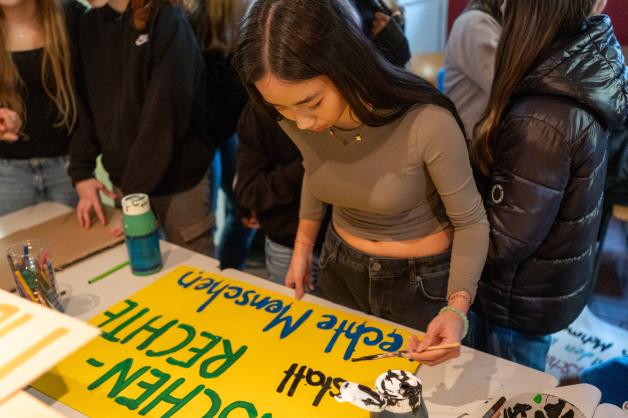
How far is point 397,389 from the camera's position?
2.26ft

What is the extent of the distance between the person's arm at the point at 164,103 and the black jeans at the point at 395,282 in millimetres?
563

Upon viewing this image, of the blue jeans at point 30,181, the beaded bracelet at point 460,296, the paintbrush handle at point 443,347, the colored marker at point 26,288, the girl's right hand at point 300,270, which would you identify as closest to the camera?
the paintbrush handle at point 443,347

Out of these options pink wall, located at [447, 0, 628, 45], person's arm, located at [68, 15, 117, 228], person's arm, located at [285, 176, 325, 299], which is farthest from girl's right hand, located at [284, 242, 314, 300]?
pink wall, located at [447, 0, 628, 45]

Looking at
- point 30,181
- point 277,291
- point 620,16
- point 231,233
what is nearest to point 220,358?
point 277,291

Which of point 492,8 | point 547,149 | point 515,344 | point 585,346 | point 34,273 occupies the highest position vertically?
point 492,8

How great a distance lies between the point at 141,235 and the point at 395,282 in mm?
562

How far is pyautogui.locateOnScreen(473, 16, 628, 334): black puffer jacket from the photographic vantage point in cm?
97

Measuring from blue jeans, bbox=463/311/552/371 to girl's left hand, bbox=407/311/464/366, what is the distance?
407 millimetres

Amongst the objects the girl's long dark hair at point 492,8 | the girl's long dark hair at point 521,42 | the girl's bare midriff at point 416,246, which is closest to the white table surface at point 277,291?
the girl's bare midriff at point 416,246

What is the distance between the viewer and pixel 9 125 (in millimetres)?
1517

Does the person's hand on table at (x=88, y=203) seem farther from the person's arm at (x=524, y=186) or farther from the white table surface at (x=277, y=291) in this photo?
the person's arm at (x=524, y=186)

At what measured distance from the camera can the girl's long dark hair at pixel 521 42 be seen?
1001mm

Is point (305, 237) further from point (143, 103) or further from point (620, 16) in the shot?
point (620, 16)

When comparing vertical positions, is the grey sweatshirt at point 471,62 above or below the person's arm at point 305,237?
above
